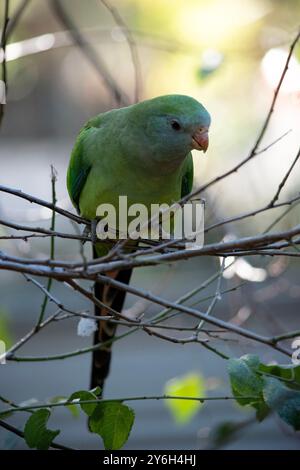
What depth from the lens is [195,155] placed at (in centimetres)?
411

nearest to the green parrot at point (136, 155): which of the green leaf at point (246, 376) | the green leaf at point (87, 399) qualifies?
the green leaf at point (87, 399)

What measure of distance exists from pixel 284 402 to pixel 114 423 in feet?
1.39

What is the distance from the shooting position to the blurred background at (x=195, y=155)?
3.91 meters

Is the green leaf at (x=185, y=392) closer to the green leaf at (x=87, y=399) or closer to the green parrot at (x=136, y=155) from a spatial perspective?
the green parrot at (x=136, y=155)

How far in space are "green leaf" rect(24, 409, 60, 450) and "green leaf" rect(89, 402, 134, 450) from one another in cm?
13

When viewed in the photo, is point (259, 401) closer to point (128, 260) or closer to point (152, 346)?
point (128, 260)

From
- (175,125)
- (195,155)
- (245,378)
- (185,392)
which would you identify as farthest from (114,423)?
(195,155)

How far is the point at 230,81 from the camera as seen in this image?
4.69 m

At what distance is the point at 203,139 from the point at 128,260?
1078mm

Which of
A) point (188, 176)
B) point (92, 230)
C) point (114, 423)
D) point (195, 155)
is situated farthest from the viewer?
point (195, 155)

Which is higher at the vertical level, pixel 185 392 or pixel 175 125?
pixel 175 125

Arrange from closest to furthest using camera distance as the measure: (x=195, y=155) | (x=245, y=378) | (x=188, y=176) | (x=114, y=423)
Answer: (x=245, y=378), (x=114, y=423), (x=188, y=176), (x=195, y=155)

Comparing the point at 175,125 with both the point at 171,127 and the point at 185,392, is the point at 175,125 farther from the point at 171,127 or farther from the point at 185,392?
the point at 185,392
